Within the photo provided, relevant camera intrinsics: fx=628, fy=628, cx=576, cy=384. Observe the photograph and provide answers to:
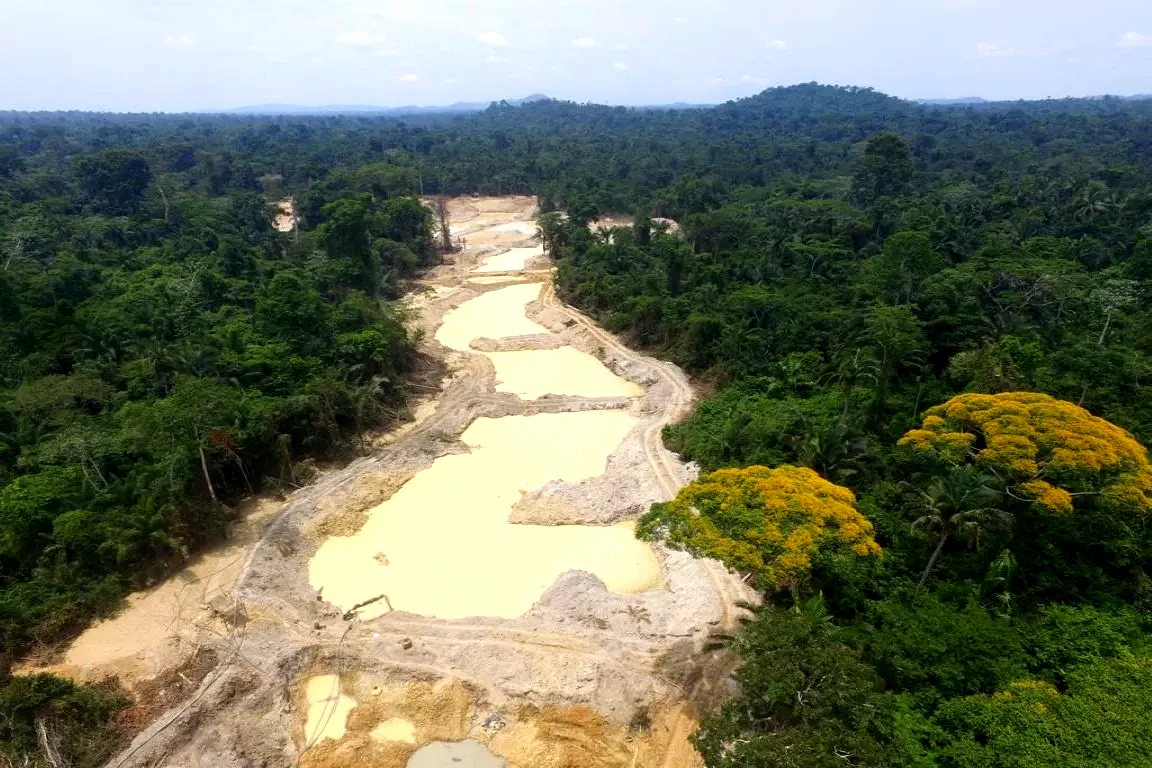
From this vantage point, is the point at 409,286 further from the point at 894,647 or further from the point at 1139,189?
the point at 1139,189

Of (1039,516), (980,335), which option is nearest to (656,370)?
(980,335)

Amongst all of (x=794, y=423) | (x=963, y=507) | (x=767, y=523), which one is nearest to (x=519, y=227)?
(x=794, y=423)

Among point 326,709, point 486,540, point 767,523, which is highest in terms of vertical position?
point 767,523

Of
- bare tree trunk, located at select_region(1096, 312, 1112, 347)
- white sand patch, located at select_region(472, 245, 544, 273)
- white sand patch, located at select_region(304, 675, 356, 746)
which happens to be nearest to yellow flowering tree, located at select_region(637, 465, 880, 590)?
white sand patch, located at select_region(304, 675, 356, 746)

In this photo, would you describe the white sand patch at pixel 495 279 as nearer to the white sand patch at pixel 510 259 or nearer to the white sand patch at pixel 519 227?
the white sand patch at pixel 510 259

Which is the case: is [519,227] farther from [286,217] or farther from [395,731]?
[395,731]

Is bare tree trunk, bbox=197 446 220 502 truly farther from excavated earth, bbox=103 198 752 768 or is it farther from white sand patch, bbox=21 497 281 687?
excavated earth, bbox=103 198 752 768
